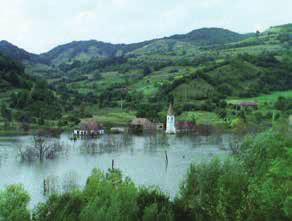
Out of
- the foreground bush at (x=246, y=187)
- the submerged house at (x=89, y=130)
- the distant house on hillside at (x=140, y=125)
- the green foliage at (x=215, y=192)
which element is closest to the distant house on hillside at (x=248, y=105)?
the distant house on hillside at (x=140, y=125)

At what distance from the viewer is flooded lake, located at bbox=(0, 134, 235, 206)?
62.4 metres

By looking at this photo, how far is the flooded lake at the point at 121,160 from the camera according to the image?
205ft

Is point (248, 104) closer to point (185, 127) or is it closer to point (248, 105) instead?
point (248, 105)

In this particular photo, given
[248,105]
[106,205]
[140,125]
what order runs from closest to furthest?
[106,205] < [140,125] < [248,105]

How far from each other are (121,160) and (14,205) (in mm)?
46887

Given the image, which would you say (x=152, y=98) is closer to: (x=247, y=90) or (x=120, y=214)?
(x=247, y=90)

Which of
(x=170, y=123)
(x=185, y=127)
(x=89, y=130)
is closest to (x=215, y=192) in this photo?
(x=89, y=130)

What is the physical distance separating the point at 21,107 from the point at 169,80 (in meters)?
70.2

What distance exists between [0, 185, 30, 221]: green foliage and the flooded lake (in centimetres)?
1655

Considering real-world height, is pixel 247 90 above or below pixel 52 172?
above

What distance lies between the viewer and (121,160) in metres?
80.5

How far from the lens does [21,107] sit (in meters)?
140

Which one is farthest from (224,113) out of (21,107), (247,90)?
(21,107)

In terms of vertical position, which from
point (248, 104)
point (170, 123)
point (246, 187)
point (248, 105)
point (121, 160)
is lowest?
point (121, 160)
